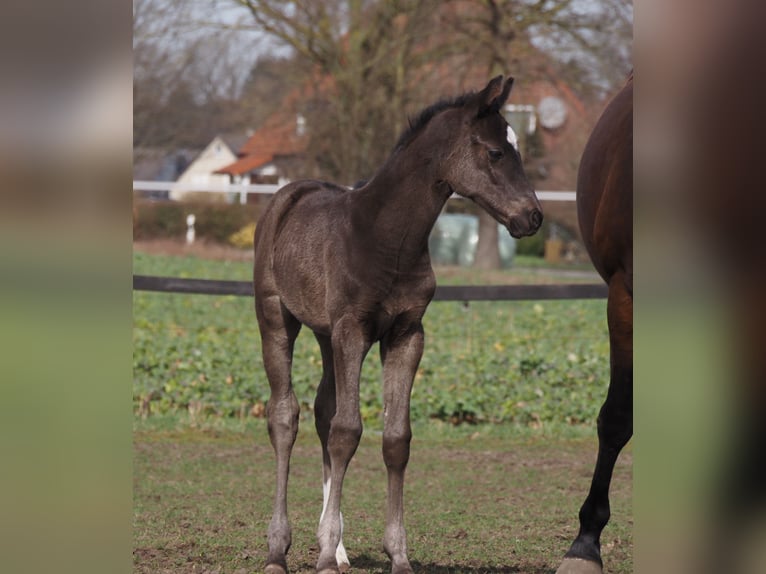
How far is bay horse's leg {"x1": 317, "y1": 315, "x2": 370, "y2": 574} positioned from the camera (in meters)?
4.63

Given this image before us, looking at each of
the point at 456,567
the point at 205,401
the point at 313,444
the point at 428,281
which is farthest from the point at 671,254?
the point at 205,401

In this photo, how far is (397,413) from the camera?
4727 millimetres

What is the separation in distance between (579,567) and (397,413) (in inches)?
41.7

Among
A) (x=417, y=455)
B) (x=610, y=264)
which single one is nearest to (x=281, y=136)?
(x=417, y=455)

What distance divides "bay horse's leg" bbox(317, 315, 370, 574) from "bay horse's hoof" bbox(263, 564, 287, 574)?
0.86 feet

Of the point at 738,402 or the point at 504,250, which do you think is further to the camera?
the point at 504,250

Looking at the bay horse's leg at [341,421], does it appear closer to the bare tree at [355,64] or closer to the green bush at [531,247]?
the bare tree at [355,64]

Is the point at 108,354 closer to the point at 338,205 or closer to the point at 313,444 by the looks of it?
the point at 338,205

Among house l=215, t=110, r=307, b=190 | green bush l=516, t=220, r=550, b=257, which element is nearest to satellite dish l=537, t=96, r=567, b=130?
house l=215, t=110, r=307, b=190

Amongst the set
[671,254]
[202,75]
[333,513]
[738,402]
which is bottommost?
[333,513]

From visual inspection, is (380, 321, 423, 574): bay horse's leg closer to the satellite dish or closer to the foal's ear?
the foal's ear

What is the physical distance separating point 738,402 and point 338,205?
11.9 feet

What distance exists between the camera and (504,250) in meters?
32.0

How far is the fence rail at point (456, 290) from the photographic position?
36.2ft
